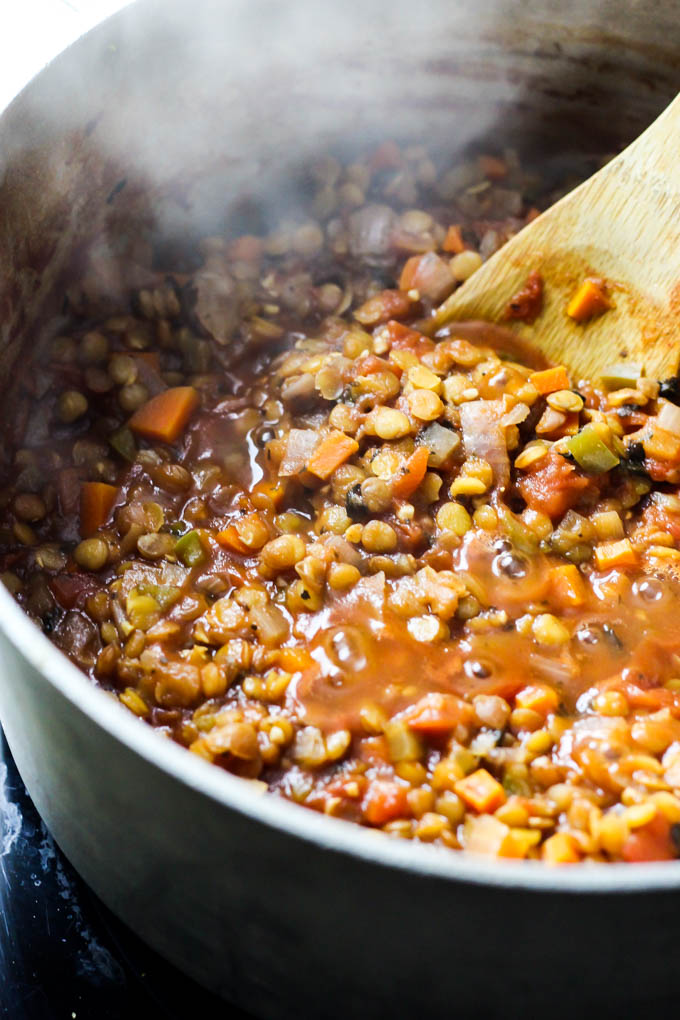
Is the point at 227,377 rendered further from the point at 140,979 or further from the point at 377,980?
the point at 377,980

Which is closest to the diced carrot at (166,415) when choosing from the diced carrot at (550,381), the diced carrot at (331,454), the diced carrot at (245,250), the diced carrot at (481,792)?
the diced carrot at (331,454)

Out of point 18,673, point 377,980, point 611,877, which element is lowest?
point 377,980

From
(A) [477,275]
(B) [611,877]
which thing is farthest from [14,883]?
(A) [477,275]

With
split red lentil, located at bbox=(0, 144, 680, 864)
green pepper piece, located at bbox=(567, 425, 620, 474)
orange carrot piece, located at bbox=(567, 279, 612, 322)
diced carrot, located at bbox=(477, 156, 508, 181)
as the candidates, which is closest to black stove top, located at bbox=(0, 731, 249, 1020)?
split red lentil, located at bbox=(0, 144, 680, 864)

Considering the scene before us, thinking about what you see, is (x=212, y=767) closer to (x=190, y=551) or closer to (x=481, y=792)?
(x=481, y=792)

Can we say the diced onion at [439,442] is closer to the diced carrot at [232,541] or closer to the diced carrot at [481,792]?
the diced carrot at [232,541]

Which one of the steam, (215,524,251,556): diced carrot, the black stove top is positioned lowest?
the black stove top

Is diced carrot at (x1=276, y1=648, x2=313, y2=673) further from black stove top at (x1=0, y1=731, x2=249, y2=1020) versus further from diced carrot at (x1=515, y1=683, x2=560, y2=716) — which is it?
black stove top at (x1=0, y1=731, x2=249, y2=1020)
